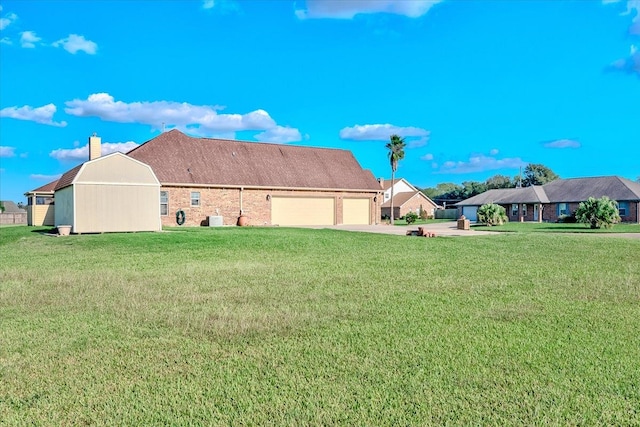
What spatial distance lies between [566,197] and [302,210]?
28.6m

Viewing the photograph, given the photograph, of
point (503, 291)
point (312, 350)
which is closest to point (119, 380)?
point (312, 350)

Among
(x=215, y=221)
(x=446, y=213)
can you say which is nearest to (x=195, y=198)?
(x=215, y=221)

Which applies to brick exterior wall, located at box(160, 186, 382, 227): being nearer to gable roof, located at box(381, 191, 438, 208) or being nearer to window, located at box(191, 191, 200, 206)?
window, located at box(191, 191, 200, 206)

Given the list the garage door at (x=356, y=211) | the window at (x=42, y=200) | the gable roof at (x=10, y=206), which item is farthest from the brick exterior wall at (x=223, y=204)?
the gable roof at (x=10, y=206)

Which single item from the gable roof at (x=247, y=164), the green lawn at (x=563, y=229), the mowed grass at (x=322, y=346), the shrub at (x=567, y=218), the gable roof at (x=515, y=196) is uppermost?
the gable roof at (x=247, y=164)

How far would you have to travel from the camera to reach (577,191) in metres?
47.6

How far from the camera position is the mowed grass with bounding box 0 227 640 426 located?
3.42 metres

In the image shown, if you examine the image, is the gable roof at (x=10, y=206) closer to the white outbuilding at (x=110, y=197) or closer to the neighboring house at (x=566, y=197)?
the white outbuilding at (x=110, y=197)

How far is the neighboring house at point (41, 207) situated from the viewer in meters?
28.7

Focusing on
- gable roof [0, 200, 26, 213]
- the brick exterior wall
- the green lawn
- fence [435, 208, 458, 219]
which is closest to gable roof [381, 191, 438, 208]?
fence [435, 208, 458, 219]

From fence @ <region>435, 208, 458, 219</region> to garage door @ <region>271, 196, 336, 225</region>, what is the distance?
103 feet

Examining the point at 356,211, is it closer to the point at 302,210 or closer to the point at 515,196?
the point at 302,210

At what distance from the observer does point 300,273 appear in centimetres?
983

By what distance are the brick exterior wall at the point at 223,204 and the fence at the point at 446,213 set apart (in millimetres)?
32603
